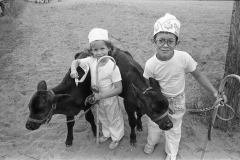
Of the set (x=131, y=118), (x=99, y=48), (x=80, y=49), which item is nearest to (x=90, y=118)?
(x=131, y=118)

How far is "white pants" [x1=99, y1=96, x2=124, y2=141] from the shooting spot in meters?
4.07

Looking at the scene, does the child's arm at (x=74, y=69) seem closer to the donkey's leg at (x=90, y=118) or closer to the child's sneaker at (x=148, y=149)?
the donkey's leg at (x=90, y=118)

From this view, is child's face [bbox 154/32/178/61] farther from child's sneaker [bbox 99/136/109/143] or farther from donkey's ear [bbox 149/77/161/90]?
child's sneaker [bbox 99/136/109/143]

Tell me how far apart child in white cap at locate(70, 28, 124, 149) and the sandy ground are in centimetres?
43

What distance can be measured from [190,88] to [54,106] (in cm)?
402

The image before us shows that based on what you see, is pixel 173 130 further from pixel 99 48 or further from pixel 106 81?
pixel 99 48

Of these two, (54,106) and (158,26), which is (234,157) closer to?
(158,26)

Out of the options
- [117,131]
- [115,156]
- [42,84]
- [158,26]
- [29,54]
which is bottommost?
[115,156]

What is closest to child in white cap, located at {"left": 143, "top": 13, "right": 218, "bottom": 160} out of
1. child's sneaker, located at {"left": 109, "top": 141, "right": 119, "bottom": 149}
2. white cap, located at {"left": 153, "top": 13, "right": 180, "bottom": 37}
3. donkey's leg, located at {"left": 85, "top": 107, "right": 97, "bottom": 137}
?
white cap, located at {"left": 153, "top": 13, "right": 180, "bottom": 37}

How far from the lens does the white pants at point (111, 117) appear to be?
13.4 feet

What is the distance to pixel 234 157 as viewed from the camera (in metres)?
4.12

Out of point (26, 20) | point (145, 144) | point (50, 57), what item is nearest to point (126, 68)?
point (145, 144)

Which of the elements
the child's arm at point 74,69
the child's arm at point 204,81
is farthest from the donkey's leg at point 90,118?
the child's arm at point 204,81

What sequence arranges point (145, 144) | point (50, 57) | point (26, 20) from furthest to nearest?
point (26, 20) → point (50, 57) → point (145, 144)
